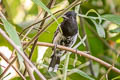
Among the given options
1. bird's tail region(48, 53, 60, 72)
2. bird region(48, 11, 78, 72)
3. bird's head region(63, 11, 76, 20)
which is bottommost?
bird's tail region(48, 53, 60, 72)

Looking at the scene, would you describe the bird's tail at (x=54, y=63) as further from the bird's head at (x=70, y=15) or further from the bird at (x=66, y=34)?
the bird's head at (x=70, y=15)

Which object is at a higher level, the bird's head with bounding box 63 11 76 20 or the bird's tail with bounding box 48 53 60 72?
the bird's head with bounding box 63 11 76 20

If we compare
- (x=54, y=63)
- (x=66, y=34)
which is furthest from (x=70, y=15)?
(x=54, y=63)

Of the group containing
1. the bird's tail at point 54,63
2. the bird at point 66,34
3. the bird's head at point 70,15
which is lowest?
the bird's tail at point 54,63

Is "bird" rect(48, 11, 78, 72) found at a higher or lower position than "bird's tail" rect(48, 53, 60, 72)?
higher

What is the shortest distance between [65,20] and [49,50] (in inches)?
9.2

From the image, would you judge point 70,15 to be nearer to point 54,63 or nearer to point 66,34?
point 66,34

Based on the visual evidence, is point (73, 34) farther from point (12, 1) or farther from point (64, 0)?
point (12, 1)

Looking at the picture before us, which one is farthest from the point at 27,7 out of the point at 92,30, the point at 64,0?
the point at 64,0

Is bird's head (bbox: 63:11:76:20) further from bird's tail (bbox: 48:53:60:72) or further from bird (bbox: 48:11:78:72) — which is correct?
bird's tail (bbox: 48:53:60:72)

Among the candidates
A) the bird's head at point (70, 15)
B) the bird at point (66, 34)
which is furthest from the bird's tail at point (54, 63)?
the bird's head at point (70, 15)

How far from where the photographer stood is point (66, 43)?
189 centimetres

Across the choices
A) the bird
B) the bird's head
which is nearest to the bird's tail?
the bird

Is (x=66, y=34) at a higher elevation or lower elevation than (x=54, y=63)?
higher
